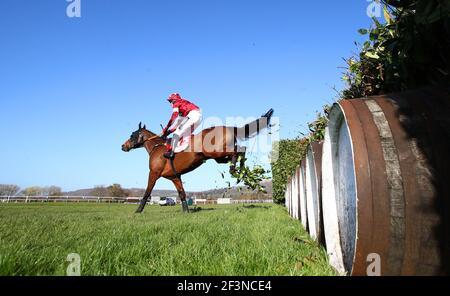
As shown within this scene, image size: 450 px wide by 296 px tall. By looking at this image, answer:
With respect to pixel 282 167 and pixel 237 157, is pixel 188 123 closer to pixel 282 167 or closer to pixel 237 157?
pixel 237 157

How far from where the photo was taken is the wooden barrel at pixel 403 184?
1519 millimetres

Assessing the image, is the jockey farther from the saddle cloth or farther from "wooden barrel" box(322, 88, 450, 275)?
"wooden barrel" box(322, 88, 450, 275)

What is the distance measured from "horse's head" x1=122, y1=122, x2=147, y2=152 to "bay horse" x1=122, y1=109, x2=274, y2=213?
1.74ft

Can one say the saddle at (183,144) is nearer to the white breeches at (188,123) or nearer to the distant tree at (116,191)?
the white breeches at (188,123)

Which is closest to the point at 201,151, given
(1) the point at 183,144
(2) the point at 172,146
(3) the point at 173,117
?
(1) the point at 183,144

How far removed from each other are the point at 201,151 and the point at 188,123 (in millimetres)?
966

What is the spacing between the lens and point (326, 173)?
288 cm

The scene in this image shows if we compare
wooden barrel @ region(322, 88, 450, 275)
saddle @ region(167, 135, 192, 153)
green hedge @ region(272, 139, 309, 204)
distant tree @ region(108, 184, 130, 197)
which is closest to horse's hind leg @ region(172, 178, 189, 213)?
saddle @ region(167, 135, 192, 153)

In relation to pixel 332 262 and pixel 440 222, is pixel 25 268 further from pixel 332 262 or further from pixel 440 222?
pixel 440 222

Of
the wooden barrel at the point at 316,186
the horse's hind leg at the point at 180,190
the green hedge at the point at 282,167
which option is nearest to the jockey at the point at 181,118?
the horse's hind leg at the point at 180,190

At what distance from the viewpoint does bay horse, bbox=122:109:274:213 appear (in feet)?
29.6

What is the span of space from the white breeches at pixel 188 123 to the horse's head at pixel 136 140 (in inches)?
80.7

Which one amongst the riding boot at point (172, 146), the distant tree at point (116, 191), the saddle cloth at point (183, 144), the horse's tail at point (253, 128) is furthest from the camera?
the distant tree at point (116, 191)

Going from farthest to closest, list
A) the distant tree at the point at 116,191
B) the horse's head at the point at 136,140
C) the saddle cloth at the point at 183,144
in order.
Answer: the distant tree at the point at 116,191 → the horse's head at the point at 136,140 → the saddle cloth at the point at 183,144
